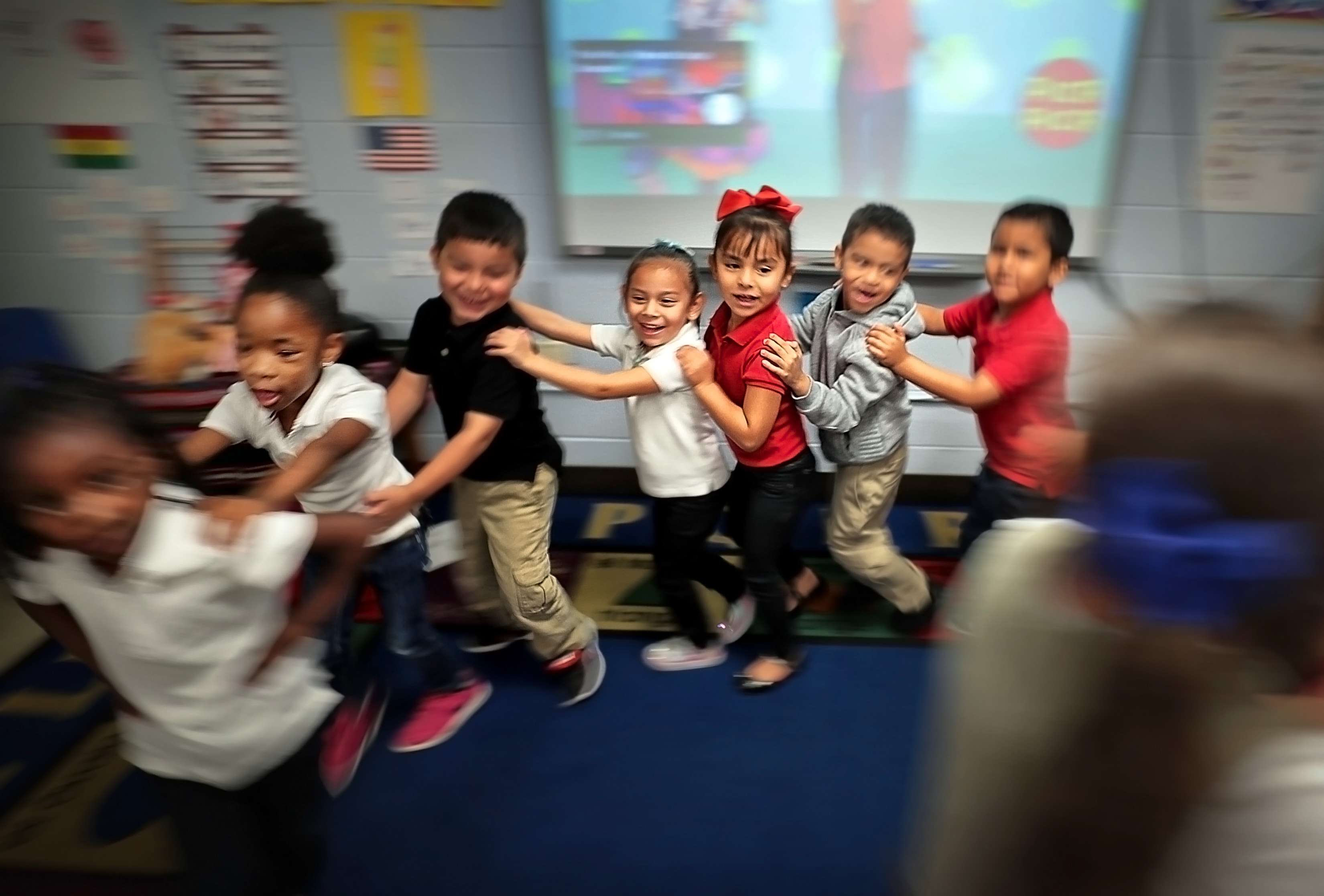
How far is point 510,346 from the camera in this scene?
152 cm

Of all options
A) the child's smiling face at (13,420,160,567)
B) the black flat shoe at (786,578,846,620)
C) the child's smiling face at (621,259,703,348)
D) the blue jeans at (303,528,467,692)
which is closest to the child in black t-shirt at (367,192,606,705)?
the blue jeans at (303,528,467,692)

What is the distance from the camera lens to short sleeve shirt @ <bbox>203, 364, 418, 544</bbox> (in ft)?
4.51

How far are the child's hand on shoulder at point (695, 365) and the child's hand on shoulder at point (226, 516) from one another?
0.80 metres

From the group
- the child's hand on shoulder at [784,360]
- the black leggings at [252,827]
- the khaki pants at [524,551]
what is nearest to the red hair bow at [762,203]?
the child's hand on shoulder at [784,360]

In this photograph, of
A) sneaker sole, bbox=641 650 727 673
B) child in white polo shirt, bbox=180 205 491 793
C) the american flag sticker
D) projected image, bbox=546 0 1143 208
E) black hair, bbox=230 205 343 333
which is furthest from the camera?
the american flag sticker

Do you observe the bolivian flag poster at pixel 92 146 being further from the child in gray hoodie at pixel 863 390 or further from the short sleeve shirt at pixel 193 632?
the child in gray hoodie at pixel 863 390

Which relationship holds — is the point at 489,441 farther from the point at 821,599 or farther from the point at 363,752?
the point at 821,599

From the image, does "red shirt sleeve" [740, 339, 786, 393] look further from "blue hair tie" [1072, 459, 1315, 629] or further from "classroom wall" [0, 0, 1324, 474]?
"blue hair tie" [1072, 459, 1315, 629]

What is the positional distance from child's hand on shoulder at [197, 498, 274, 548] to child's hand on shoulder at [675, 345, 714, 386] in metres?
0.80

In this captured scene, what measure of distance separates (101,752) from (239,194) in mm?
1544

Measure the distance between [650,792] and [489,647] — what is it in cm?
61

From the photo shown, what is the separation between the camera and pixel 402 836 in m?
1.55

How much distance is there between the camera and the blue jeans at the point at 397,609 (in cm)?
155

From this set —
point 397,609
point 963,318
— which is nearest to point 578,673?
point 397,609
